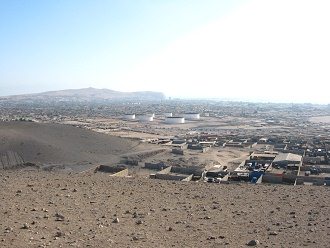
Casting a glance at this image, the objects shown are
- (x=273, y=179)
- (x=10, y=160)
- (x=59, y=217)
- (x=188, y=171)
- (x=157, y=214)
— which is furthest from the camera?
(x=10, y=160)

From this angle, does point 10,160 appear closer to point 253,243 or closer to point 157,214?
point 157,214

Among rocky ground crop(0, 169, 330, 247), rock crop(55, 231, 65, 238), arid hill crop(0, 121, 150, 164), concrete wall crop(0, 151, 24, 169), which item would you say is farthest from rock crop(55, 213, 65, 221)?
arid hill crop(0, 121, 150, 164)

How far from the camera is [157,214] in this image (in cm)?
1266

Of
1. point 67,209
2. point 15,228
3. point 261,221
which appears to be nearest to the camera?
point 15,228

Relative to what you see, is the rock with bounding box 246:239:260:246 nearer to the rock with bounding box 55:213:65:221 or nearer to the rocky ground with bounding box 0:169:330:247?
the rocky ground with bounding box 0:169:330:247

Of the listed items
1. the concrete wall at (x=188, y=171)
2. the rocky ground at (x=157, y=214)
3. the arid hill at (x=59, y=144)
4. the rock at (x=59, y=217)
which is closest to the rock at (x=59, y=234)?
the rocky ground at (x=157, y=214)

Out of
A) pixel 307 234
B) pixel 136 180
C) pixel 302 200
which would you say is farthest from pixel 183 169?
pixel 307 234

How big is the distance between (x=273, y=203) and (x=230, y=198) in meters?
1.57

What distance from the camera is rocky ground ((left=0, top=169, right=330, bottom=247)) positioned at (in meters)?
10.2

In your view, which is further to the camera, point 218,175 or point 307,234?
point 218,175

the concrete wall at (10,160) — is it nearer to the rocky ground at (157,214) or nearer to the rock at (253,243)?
the rocky ground at (157,214)

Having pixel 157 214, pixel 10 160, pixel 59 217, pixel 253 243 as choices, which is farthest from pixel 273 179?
pixel 10 160

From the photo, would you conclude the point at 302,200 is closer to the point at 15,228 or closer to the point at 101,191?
the point at 101,191

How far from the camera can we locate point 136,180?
732 inches
